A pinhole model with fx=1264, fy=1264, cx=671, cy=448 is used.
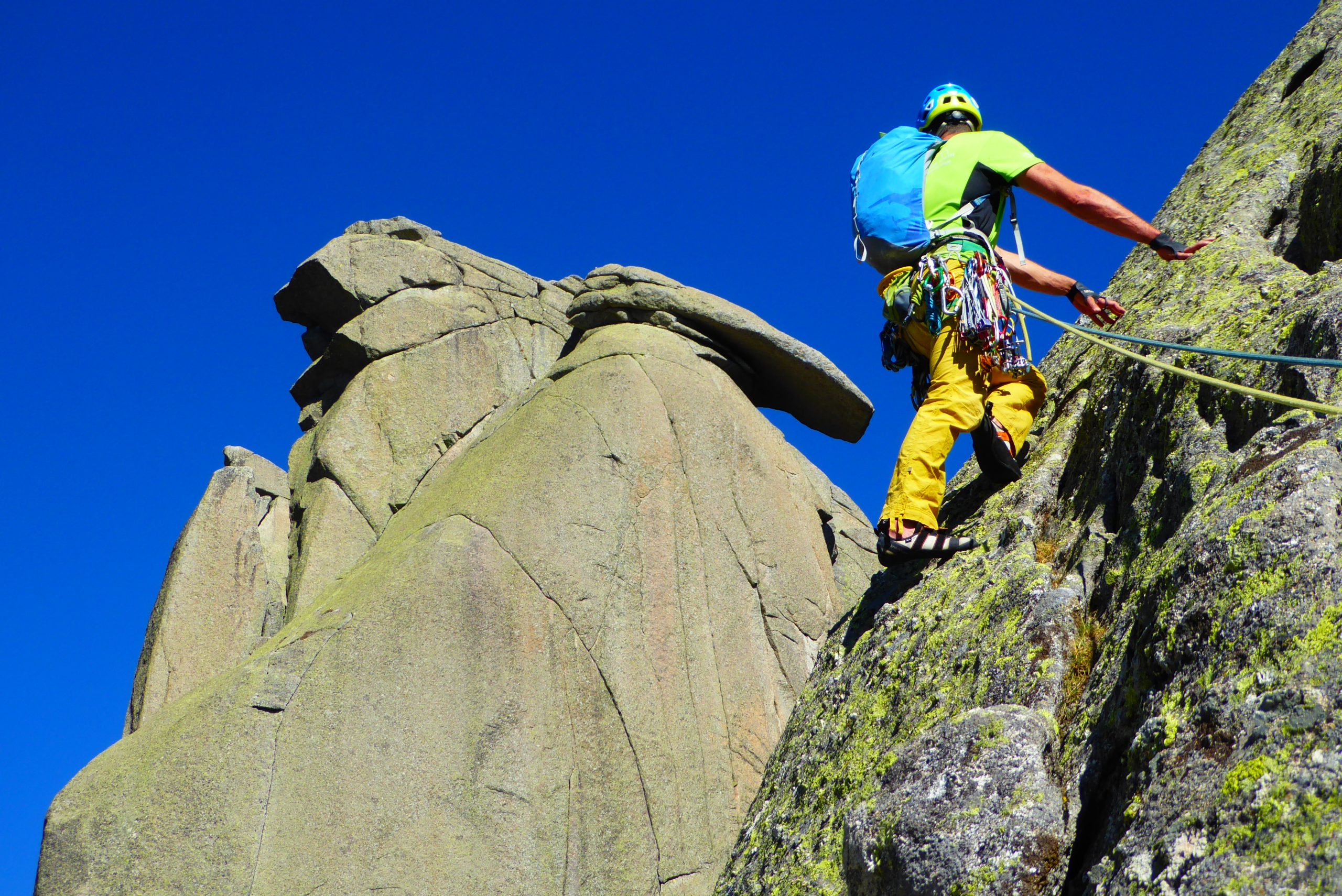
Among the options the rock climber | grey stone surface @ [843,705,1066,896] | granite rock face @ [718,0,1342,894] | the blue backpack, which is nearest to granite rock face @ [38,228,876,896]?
granite rock face @ [718,0,1342,894]

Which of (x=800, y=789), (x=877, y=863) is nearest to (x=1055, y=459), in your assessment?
(x=800, y=789)

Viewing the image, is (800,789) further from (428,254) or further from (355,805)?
(428,254)

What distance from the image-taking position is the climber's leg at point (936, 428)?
6.18m

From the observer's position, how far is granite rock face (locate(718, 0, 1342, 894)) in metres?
3.30

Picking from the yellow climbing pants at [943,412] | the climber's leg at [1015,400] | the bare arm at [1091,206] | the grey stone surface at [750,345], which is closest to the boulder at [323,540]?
the grey stone surface at [750,345]

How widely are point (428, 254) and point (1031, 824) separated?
486 inches

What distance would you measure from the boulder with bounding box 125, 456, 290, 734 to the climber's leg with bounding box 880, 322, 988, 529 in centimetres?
790

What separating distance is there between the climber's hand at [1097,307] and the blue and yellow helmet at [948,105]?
1125mm

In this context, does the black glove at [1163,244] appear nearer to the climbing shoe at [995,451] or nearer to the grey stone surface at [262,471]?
the climbing shoe at [995,451]

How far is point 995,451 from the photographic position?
6590 millimetres

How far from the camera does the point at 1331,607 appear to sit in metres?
3.41

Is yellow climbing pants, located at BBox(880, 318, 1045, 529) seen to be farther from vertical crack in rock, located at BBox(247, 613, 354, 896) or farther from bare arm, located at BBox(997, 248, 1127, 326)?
vertical crack in rock, located at BBox(247, 613, 354, 896)

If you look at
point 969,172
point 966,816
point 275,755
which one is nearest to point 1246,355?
point 966,816

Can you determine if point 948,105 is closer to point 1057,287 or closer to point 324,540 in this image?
point 1057,287
